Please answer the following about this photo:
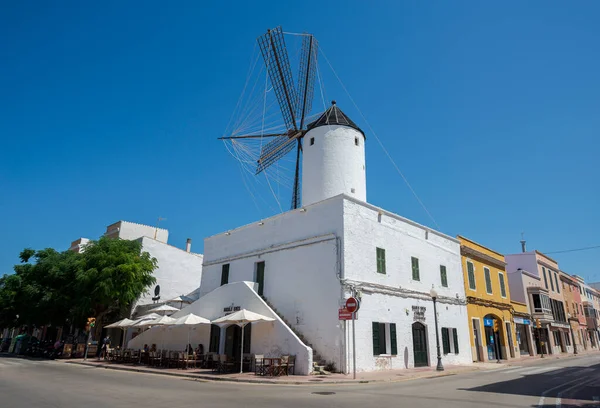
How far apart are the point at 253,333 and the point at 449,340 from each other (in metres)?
12.4

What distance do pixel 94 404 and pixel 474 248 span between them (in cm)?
2857

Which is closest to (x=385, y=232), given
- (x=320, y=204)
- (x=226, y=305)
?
(x=320, y=204)

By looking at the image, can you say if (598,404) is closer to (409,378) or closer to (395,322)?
(409,378)

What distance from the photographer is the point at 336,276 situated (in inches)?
731

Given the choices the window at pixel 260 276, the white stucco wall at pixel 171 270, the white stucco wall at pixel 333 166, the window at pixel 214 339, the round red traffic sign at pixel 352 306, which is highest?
the white stucco wall at pixel 333 166

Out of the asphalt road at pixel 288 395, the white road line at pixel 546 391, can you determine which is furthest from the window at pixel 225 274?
the white road line at pixel 546 391

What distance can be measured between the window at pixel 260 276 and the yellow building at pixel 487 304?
14.8 meters

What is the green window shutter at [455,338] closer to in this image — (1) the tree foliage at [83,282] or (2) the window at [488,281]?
(2) the window at [488,281]

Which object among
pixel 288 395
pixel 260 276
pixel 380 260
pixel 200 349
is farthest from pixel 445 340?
pixel 288 395

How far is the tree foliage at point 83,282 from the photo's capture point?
2838 cm

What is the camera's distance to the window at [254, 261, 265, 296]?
22.7 meters

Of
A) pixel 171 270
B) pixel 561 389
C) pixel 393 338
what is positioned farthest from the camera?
pixel 171 270

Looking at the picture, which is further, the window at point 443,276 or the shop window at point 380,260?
the window at point 443,276

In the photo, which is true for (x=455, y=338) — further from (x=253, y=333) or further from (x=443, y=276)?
(x=253, y=333)
